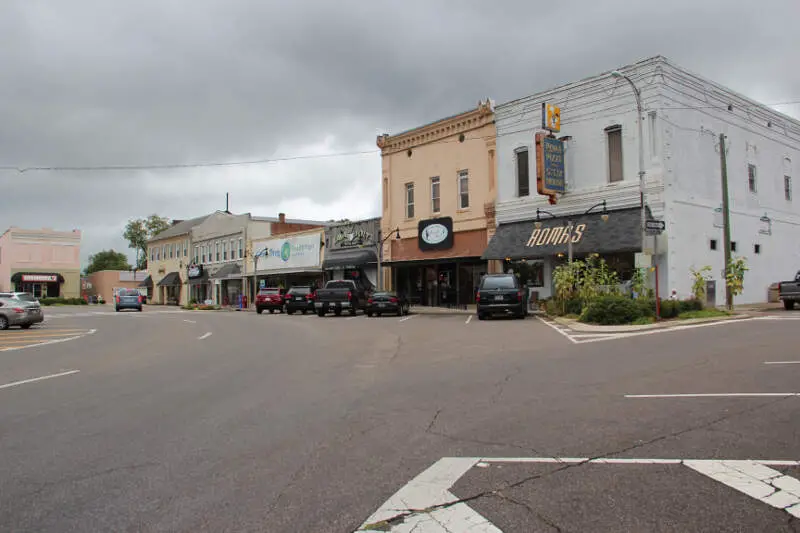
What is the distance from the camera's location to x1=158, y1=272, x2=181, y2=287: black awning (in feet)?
218

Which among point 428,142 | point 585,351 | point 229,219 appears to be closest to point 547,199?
point 428,142

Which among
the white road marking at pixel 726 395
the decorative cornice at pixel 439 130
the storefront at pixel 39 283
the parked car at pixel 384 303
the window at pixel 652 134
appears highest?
the decorative cornice at pixel 439 130

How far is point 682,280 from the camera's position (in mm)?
24547

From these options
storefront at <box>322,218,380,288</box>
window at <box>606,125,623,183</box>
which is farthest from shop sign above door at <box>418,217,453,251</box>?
window at <box>606,125,623,183</box>

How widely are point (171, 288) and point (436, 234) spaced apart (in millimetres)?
45922

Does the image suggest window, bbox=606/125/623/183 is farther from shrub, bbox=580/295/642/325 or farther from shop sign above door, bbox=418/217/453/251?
shop sign above door, bbox=418/217/453/251

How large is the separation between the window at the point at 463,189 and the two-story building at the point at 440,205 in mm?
52

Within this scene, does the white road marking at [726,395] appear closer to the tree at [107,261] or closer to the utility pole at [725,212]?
the utility pole at [725,212]

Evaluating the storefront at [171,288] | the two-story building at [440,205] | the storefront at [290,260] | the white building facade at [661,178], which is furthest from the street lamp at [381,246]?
the storefront at [171,288]

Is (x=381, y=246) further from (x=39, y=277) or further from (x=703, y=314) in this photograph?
(x=39, y=277)

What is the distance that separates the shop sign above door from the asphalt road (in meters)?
20.4

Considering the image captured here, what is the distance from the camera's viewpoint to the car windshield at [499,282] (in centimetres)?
2439

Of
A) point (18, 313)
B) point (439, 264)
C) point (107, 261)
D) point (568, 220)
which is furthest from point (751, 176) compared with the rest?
point (107, 261)

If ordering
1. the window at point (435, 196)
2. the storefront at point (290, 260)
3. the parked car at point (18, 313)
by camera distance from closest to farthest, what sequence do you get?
the parked car at point (18, 313) < the window at point (435, 196) < the storefront at point (290, 260)
